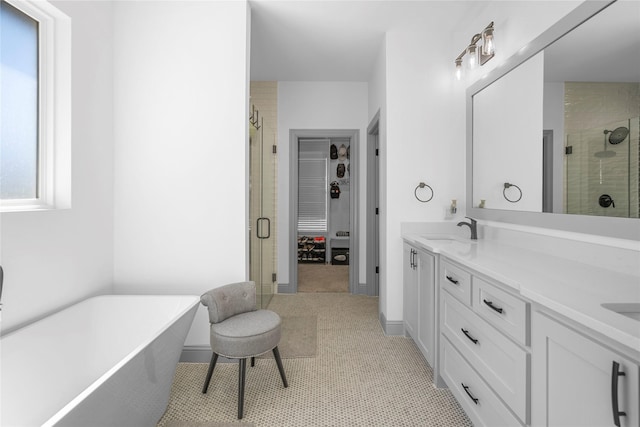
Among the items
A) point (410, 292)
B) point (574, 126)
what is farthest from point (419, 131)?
point (410, 292)

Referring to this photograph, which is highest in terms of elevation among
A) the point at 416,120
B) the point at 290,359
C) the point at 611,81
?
the point at 416,120

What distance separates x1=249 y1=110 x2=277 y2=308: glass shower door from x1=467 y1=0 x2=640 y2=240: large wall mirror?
2070 mm

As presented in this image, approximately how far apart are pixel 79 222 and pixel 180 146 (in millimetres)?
850

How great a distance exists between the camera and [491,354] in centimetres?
140

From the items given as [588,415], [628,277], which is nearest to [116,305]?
[588,415]

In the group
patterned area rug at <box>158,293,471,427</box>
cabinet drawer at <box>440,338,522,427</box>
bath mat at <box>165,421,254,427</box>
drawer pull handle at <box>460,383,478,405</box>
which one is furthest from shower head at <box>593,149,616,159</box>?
bath mat at <box>165,421,254,427</box>

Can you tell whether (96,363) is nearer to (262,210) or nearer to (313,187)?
(262,210)

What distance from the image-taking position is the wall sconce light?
7.43ft

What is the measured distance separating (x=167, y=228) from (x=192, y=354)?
99 cm

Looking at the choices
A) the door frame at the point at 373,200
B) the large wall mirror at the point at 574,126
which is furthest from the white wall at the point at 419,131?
the door frame at the point at 373,200

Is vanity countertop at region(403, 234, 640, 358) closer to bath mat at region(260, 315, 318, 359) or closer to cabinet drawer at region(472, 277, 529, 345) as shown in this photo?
cabinet drawer at region(472, 277, 529, 345)

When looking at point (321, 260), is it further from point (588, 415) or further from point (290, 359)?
point (588, 415)

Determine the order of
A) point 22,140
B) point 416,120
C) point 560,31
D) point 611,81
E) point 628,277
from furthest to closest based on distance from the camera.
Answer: point 416,120
point 22,140
point 560,31
point 611,81
point 628,277

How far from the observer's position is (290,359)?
2.44 meters
